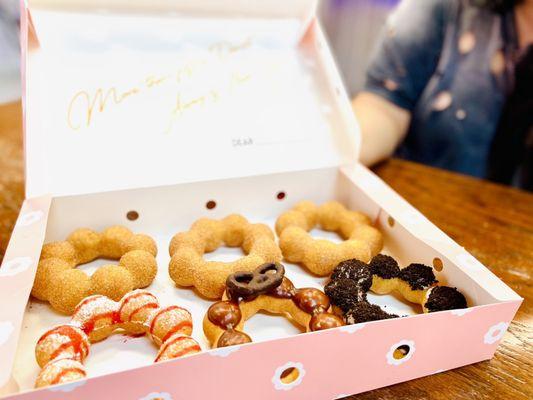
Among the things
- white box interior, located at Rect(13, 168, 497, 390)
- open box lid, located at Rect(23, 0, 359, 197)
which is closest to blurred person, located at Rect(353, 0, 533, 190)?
open box lid, located at Rect(23, 0, 359, 197)

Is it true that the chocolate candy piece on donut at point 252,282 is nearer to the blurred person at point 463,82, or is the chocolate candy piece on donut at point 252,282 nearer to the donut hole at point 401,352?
the donut hole at point 401,352

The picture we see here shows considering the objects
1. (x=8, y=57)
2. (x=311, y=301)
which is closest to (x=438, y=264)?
(x=311, y=301)

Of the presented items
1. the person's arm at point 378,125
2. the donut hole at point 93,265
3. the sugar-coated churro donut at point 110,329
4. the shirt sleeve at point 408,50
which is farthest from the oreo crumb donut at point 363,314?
the shirt sleeve at point 408,50

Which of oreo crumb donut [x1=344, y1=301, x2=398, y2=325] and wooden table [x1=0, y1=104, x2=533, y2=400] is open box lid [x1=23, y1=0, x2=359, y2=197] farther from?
oreo crumb donut [x1=344, y1=301, x2=398, y2=325]

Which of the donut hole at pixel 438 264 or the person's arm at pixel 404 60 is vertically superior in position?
the person's arm at pixel 404 60

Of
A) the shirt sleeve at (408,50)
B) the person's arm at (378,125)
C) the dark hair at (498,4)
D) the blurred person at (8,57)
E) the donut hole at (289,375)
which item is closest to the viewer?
the donut hole at (289,375)

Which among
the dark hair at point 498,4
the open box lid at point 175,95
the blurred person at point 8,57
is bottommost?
the blurred person at point 8,57
